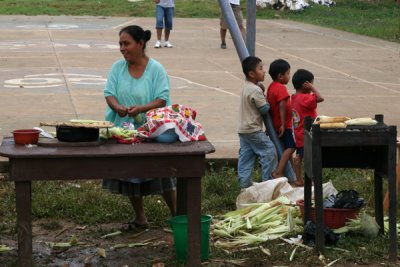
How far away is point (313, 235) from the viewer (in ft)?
21.0

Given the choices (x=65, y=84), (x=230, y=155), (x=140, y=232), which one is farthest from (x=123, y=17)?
(x=140, y=232)

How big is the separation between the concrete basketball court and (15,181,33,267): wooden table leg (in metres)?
3.56

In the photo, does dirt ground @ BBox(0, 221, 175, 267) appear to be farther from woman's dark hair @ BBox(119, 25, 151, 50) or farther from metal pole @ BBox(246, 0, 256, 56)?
metal pole @ BBox(246, 0, 256, 56)

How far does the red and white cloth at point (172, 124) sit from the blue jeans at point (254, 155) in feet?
6.07

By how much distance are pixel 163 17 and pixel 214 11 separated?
1171cm

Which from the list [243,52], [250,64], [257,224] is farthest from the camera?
[243,52]

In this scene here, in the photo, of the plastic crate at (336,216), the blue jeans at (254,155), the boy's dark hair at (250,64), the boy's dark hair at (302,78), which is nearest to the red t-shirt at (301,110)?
the boy's dark hair at (302,78)

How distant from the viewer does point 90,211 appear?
7527mm

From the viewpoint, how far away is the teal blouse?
676 cm

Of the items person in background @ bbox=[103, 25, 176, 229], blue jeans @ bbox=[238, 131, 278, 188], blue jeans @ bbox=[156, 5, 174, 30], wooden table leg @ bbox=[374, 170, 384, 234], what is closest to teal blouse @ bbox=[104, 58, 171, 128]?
person in background @ bbox=[103, 25, 176, 229]

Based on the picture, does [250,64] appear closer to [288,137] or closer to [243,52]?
[243,52]

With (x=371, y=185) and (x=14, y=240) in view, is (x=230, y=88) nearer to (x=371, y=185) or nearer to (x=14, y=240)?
(x=371, y=185)

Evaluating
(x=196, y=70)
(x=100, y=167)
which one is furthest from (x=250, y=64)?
(x=196, y=70)

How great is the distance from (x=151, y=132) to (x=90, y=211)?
1711mm
